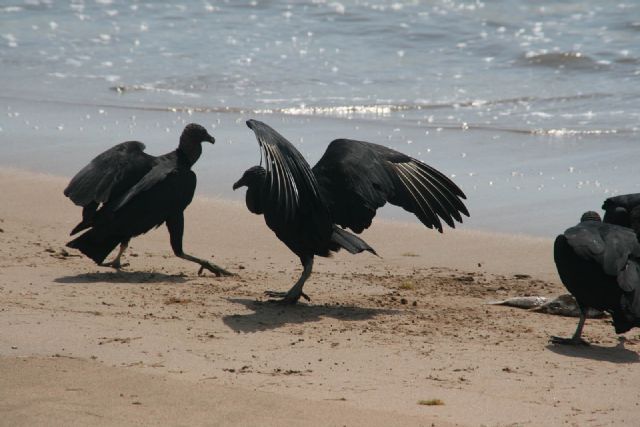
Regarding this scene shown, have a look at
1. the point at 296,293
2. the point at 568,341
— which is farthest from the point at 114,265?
the point at 568,341

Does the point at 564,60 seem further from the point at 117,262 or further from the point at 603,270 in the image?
the point at 603,270

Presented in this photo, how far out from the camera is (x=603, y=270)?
5.12 meters

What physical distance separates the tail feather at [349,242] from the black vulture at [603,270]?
43.4 inches

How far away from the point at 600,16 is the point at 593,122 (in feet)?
27.9

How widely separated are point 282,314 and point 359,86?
9072 mm

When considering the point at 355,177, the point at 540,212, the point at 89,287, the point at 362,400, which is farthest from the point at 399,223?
the point at 362,400

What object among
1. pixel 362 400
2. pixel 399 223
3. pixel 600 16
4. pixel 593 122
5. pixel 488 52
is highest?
pixel 600 16

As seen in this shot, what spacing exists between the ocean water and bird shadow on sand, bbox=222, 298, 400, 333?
2152 mm

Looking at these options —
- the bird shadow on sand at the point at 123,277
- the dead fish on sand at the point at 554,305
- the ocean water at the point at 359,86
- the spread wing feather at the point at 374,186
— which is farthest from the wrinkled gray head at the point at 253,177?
the ocean water at the point at 359,86

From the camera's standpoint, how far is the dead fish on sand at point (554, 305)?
6062mm

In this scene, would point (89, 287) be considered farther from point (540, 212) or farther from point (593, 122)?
point (593, 122)

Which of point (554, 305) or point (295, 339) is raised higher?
point (554, 305)

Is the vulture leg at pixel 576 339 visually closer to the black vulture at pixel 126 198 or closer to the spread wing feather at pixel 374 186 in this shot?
the spread wing feather at pixel 374 186

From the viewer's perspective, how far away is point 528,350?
5207 millimetres
